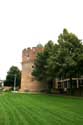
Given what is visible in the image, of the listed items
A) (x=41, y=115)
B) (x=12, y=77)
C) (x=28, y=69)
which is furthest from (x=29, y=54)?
(x=41, y=115)

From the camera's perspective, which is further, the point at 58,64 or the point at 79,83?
the point at 79,83

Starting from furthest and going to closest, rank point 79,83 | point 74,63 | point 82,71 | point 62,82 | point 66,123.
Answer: point 62,82 < point 79,83 < point 82,71 < point 74,63 < point 66,123

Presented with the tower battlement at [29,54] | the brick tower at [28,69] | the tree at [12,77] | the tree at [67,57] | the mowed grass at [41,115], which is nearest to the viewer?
the mowed grass at [41,115]

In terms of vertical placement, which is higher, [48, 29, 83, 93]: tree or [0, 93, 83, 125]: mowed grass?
[48, 29, 83, 93]: tree

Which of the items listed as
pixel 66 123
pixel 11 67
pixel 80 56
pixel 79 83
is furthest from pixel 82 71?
pixel 11 67

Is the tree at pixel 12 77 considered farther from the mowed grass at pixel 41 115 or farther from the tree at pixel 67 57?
the mowed grass at pixel 41 115

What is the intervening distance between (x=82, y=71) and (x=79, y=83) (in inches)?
496

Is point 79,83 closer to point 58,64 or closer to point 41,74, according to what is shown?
point 41,74

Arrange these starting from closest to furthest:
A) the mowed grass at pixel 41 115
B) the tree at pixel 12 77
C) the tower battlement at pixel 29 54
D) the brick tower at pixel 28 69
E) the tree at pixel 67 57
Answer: the mowed grass at pixel 41 115 → the tree at pixel 67 57 → the brick tower at pixel 28 69 → the tower battlement at pixel 29 54 → the tree at pixel 12 77

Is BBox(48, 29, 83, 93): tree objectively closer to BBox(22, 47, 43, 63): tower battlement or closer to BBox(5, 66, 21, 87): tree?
BBox(22, 47, 43, 63): tower battlement

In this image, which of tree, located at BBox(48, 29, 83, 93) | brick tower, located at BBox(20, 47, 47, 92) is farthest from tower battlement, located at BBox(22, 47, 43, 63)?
tree, located at BBox(48, 29, 83, 93)

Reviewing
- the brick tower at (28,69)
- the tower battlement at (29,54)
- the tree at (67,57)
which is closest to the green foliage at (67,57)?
the tree at (67,57)

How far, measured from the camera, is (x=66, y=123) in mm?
12055

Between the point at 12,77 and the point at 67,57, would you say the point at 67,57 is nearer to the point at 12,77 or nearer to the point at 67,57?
the point at 67,57
